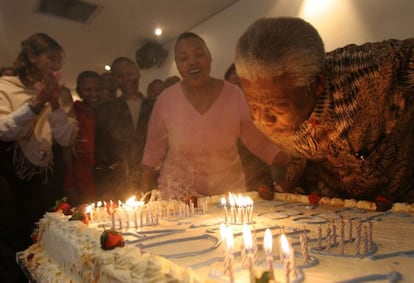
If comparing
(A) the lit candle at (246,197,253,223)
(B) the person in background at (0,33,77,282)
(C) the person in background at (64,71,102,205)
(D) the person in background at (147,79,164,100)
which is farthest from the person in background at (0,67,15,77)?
(A) the lit candle at (246,197,253,223)

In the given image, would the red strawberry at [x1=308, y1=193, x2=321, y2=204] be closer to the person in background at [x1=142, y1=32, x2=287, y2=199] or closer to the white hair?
the person in background at [x1=142, y1=32, x2=287, y2=199]

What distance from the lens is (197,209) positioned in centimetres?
410

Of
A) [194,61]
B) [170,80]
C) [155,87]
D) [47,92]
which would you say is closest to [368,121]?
[194,61]

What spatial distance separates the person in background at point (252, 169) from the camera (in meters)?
5.00

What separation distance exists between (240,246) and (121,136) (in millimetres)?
2872

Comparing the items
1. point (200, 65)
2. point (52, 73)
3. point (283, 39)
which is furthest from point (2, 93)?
point (283, 39)

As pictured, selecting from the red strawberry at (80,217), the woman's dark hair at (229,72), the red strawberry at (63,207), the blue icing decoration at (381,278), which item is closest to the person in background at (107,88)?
the red strawberry at (63,207)

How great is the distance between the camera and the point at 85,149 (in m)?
4.70

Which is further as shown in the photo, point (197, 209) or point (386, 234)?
point (197, 209)

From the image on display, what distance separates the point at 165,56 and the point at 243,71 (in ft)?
6.87

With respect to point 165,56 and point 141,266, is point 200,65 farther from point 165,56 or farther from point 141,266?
point 141,266

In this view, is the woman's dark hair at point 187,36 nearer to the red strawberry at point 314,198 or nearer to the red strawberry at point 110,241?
the red strawberry at point 314,198

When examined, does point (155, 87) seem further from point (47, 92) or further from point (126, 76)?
point (47, 92)

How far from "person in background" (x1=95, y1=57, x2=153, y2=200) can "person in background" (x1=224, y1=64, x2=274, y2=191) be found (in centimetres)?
128
